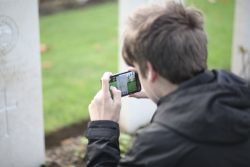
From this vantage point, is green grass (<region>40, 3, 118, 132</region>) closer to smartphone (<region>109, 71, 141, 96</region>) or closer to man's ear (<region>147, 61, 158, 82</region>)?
smartphone (<region>109, 71, 141, 96</region>)

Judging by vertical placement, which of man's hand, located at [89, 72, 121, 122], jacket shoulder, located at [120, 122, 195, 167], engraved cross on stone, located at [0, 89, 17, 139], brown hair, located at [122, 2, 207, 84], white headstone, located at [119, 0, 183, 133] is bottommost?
white headstone, located at [119, 0, 183, 133]

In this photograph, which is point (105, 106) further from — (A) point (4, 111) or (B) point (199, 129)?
(A) point (4, 111)

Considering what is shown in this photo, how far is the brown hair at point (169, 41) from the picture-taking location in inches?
82.1

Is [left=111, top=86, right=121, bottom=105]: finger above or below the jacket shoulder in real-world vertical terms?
above

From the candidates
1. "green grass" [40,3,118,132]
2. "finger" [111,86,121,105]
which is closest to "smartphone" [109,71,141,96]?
"finger" [111,86,121,105]

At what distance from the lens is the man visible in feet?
6.68

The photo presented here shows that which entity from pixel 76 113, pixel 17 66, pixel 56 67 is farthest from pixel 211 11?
pixel 17 66

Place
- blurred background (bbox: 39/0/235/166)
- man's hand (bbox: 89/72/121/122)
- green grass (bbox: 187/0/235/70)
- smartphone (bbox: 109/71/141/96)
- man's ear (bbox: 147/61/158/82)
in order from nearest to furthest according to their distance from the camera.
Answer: man's ear (bbox: 147/61/158/82), man's hand (bbox: 89/72/121/122), smartphone (bbox: 109/71/141/96), blurred background (bbox: 39/0/235/166), green grass (bbox: 187/0/235/70)

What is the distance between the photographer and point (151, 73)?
2.18 m

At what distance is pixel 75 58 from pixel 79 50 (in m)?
0.26

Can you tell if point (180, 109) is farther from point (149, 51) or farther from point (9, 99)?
point (9, 99)

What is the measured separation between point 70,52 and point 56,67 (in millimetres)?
554

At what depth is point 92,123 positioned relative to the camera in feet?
7.93

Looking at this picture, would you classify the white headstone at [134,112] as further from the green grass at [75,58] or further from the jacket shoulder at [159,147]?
the jacket shoulder at [159,147]
